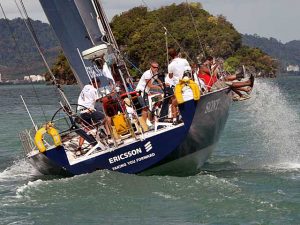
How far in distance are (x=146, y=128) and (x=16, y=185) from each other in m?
2.75

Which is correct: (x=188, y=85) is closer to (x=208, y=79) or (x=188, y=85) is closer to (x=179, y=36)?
(x=208, y=79)

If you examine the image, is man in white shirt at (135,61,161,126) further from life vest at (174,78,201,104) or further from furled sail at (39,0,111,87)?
furled sail at (39,0,111,87)

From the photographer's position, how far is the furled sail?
17047mm

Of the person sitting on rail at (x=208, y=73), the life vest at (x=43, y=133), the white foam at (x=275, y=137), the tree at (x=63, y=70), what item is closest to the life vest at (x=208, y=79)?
the person sitting on rail at (x=208, y=73)

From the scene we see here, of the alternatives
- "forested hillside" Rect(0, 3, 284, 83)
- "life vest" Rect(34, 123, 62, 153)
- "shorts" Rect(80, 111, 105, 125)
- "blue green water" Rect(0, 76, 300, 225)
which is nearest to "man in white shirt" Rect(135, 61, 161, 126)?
"shorts" Rect(80, 111, 105, 125)

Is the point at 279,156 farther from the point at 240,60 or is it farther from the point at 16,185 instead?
the point at 240,60

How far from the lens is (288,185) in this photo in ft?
45.4

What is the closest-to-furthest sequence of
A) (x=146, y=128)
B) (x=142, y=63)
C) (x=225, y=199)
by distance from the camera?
(x=225, y=199) < (x=146, y=128) < (x=142, y=63)

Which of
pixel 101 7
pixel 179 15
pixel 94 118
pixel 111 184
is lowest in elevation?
pixel 111 184

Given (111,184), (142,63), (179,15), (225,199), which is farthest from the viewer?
(179,15)

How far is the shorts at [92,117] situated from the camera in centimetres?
1473

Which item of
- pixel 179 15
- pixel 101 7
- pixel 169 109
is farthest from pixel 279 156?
pixel 179 15

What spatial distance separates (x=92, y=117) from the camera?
582 inches

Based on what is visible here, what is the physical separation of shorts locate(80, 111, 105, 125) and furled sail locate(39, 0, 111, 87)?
6.79ft
